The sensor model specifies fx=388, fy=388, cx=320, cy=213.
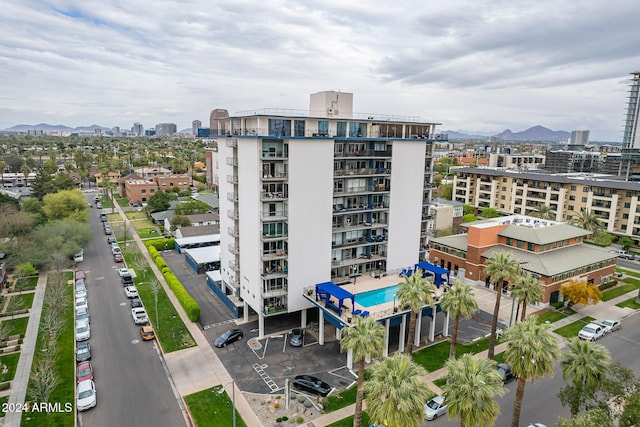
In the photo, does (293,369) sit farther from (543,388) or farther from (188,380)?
(543,388)

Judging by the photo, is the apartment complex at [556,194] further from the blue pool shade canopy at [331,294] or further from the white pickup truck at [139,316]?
the white pickup truck at [139,316]

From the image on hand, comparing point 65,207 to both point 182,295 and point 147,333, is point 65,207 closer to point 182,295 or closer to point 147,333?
point 182,295

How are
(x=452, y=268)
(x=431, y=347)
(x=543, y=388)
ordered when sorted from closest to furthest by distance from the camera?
(x=543, y=388) < (x=431, y=347) < (x=452, y=268)

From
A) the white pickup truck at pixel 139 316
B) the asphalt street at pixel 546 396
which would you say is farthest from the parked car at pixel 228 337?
the asphalt street at pixel 546 396

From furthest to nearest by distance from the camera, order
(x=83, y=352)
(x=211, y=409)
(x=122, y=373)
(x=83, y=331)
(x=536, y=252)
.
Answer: (x=536, y=252) → (x=83, y=331) → (x=83, y=352) → (x=122, y=373) → (x=211, y=409)

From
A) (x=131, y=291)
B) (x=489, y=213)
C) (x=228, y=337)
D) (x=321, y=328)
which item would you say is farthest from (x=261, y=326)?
(x=489, y=213)

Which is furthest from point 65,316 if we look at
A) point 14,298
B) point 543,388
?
point 543,388

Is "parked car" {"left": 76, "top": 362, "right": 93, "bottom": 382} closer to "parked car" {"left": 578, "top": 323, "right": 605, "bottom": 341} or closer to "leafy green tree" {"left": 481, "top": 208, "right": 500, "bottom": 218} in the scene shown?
"parked car" {"left": 578, "top": 323, "right": 605, "bottom": 341}
